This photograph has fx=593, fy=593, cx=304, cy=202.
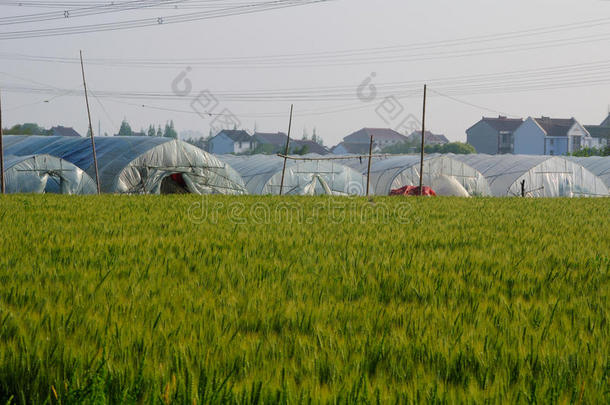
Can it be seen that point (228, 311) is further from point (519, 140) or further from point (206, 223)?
point (519, 140)

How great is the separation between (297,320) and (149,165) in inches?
1307

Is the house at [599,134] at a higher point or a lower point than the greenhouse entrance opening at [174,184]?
higher

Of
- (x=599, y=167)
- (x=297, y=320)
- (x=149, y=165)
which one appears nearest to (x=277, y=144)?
(x=599, y=167)

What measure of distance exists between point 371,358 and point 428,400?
0.56 metres

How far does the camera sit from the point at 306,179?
129ft

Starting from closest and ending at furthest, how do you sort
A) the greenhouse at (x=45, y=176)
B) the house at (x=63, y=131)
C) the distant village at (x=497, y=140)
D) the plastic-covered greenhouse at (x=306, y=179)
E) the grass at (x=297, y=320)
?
the grass at (x=297, y=320)
the greenhouse at (x=45, y=176)
the plastic-covered greenhouse at (x=306, y=179)
the distant village at (x=497, y=140)
the house at (x=63, y=131)

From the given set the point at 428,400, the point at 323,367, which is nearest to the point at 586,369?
the point at 428,400

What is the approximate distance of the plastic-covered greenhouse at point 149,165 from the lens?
3462 centimetres

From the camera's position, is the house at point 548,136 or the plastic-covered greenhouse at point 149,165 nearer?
the plastic-covered greenhouse at point 149,165

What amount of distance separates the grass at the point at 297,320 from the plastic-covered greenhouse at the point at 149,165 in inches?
1096

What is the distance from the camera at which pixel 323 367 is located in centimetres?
270

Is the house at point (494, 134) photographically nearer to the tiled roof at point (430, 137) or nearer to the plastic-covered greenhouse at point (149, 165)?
the tiled roof at point (430, 137)

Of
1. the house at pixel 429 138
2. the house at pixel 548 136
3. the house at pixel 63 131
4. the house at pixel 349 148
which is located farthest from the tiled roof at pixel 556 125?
the house at pixel 63 131

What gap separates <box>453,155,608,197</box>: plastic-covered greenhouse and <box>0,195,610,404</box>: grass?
35.8 meters
